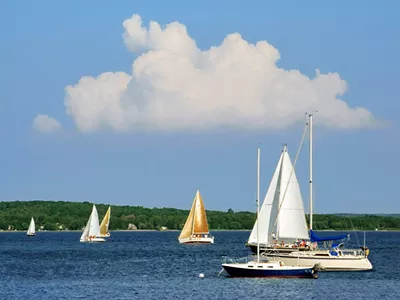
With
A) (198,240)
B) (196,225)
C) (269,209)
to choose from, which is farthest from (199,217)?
(269,209)

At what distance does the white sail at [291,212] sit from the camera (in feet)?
308

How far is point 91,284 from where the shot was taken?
82.6 meters

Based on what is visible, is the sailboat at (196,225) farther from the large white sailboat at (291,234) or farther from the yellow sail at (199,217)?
the large white sailboat at (291,234)

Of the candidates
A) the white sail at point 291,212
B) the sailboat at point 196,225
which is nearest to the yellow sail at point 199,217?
the sailboat at point 196,225

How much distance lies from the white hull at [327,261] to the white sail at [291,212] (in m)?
4.99

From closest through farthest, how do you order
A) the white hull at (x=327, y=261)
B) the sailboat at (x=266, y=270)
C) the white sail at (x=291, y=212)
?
the sailboat at (x=266, y=270)
the white hull at (x=327, y=261)
the white sail at (x=291, y=212)

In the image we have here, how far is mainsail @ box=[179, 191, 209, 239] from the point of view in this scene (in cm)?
16100

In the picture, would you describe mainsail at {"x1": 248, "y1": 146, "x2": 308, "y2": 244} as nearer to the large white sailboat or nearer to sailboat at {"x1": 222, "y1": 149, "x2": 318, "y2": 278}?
the large white sailboat

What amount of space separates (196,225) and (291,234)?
72.5 meters

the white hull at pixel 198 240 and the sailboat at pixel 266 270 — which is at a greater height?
the white hull at pixel 198 240

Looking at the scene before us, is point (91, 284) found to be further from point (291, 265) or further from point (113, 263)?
point (113, 263)

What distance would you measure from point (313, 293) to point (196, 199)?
284 feet

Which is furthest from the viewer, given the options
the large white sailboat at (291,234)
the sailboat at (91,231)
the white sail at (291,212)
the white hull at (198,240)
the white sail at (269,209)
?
the sailboat at (91,231)

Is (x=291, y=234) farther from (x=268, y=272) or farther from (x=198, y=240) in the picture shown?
(x=198, y=240)
